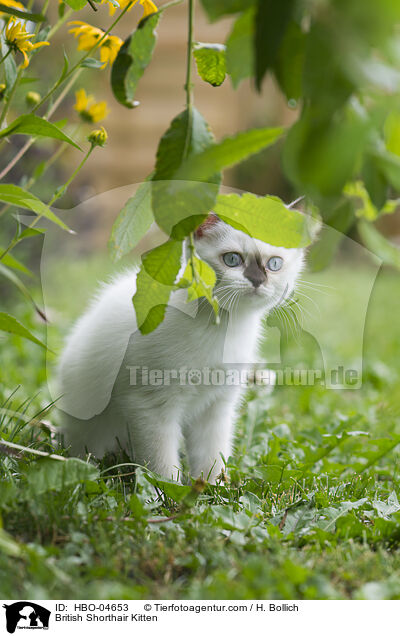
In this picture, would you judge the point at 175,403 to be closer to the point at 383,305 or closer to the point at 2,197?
the point at 2,197

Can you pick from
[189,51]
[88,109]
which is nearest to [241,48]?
[189,51]

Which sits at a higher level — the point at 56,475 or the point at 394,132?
the point at 394,132

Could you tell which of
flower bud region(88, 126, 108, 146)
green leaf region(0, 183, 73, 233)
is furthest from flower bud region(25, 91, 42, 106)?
green leaf region(0, 183, 73, 233)

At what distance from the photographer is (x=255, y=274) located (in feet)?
4.94

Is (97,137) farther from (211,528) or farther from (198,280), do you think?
(211,528)

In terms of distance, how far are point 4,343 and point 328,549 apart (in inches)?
82.4

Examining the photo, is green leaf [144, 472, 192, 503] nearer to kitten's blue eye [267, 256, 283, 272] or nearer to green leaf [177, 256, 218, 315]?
green leaf [177, 256, 218, 315]

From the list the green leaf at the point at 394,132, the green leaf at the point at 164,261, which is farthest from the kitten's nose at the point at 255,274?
the green leaf at the point at 394,132

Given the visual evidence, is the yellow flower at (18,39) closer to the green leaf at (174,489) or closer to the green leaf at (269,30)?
the green leaf at (269,30)

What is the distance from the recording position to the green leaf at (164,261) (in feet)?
3.27

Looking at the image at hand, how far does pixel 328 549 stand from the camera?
3.61 ft

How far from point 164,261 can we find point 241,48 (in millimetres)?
351

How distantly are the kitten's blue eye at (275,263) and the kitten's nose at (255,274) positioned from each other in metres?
0.04
